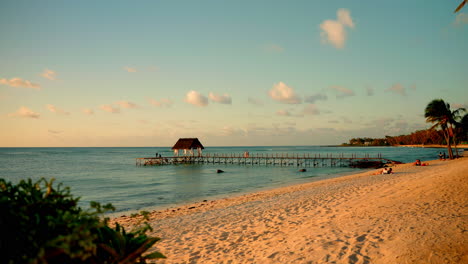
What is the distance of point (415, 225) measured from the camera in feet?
23.0

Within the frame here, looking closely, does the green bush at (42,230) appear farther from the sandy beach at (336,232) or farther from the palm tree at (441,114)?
the palm tree at (441,114)

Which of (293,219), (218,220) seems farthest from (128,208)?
(293,219)

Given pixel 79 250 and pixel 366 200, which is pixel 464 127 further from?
pixel 79 250

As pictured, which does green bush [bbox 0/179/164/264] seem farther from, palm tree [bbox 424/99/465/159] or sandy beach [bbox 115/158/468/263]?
palm tree [bbox 424/99/465/159]

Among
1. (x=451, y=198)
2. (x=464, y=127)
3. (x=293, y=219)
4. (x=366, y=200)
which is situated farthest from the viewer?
(x=464, y=127)

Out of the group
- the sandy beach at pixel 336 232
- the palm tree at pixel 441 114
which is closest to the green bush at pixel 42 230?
the sandy beach at pixel 336 232

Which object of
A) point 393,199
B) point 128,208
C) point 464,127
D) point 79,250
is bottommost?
point 128,208

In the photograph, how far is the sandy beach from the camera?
5578 millimetres

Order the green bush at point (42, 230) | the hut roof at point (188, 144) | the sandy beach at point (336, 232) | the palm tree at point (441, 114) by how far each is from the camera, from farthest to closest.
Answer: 1. the hut roof at point (188, 144)
2. the palm tree at point (441, 114)
3. the sandy beach at point (336, 232)
4. the green bush at point (42, 230)

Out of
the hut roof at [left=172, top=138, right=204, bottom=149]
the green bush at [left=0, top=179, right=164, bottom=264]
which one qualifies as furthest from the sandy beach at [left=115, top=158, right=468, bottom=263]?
the hut roof at [left=172, top=138, right=204, bottom=149]

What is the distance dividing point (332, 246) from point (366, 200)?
17.9 feet

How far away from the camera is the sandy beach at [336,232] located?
220 inches

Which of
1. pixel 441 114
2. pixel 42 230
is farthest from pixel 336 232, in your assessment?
pixel 441 114

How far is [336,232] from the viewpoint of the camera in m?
6.98
